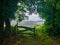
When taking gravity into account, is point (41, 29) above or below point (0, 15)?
below

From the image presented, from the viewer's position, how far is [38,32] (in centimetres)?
1059

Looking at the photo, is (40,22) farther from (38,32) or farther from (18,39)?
(18,39)

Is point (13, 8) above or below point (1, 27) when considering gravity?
above

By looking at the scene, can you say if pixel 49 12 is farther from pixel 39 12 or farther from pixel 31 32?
pixel 31 32

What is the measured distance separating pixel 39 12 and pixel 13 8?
93.6 inches

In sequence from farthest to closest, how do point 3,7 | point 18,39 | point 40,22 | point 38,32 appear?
point 40,22, point 38,32, point 18,39, point 3,7

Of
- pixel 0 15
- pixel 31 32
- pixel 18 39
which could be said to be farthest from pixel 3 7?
pixel 31 32

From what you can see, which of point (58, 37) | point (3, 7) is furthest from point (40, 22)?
point (3, 7)

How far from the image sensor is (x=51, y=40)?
9508 mm

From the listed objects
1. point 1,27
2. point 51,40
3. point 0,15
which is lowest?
point 51,40

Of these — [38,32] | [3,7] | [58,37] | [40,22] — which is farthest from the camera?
[40,22]

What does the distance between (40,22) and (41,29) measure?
71.7 inches

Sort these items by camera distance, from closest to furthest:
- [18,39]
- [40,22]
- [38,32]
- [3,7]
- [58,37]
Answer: [3,7] < [18,39] < [58,37] < [38,32] < [40,22]

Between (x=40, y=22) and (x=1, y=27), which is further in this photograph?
(x=40, y=22)
